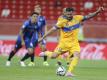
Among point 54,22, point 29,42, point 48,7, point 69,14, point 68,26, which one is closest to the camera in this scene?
point 69,14

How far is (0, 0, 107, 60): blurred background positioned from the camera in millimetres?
25609

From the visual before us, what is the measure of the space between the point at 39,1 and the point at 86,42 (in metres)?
5.86

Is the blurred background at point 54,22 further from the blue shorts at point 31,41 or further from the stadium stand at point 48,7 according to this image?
the blue shorts at point 31,41

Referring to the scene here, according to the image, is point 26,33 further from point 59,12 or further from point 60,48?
point 59,12

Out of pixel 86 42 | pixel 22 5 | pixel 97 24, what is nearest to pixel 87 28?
pixel 97 24

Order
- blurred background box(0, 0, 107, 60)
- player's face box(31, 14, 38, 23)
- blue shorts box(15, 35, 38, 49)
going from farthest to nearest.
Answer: blurred background box(0, 0, 107, 60), blue shorts box(15, 35, 38, 49), player's face box(31, 14, 38, 23)

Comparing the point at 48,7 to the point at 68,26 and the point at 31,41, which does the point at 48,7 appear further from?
the point at 68,26

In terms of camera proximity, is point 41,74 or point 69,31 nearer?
point 41,74

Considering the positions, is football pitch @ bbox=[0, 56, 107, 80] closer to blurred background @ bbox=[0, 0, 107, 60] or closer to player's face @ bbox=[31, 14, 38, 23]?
player's face @ bbox=[31, 14, 38, 23]

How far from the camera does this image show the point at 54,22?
1153 inches

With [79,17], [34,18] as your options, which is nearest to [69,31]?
[79,17]

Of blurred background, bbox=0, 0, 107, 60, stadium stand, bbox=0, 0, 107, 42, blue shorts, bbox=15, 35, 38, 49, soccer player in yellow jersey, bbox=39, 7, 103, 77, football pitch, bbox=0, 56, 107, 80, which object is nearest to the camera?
football pitch, bbox=0, 56, 107, 80

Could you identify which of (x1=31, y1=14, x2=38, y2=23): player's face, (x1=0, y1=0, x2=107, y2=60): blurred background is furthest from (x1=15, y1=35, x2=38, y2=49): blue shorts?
(x1=0, y1=0, x2=107, y2=60): blurred background

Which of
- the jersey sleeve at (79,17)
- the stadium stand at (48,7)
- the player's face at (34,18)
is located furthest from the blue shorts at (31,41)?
the stadium stand at (48,7)
